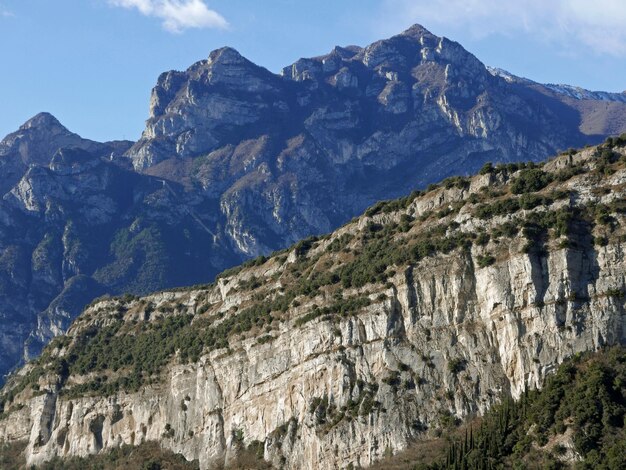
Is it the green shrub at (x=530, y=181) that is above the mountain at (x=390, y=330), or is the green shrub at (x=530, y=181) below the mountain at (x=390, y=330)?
above

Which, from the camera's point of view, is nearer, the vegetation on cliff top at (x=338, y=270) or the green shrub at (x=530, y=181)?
the vegetation on cliff top at (x=338, y=270)

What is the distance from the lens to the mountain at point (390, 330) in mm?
100062

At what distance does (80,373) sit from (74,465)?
50.8 feet

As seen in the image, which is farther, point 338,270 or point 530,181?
point 338,270

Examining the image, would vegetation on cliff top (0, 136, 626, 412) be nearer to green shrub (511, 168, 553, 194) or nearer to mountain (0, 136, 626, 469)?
green shrub (511, 168, 553, 194)

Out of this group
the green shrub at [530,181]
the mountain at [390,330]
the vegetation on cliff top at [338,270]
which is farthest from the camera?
the green shrub at [530,181]

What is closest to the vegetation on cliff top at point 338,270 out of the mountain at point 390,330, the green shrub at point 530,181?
the green shrub at point 530,181

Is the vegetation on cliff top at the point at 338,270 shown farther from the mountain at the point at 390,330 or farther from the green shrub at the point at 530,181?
the mountain at the point at 390,330

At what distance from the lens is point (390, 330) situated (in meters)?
110

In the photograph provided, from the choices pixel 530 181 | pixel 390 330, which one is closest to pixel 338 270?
pixel 390 330

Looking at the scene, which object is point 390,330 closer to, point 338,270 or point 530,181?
point 338,270

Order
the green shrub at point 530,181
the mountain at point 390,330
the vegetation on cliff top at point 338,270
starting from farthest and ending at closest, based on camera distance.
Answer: the green shrub at point 530,181 → the vegetation on cliff top at point 338,270 → the mountain at point 390,330

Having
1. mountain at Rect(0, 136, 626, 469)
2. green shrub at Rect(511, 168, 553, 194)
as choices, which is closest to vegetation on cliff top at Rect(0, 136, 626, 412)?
green shrub at Rect(511, 168, 553, 194)

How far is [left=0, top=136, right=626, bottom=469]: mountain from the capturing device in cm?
10006
